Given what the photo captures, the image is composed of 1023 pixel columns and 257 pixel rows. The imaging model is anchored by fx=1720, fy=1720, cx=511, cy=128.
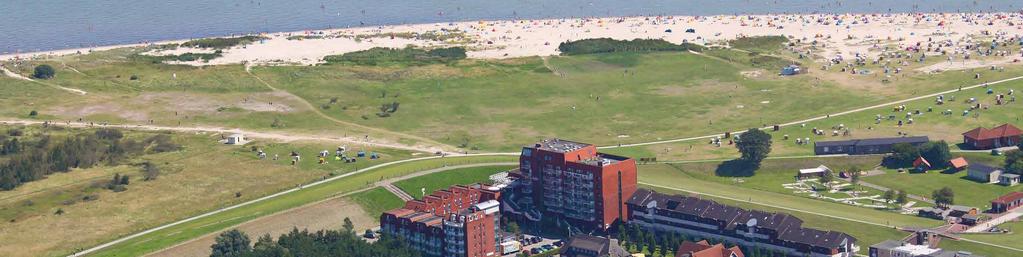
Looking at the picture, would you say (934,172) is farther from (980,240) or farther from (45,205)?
(45,205)

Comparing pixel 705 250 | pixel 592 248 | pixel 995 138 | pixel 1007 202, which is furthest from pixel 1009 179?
pixel 592 248

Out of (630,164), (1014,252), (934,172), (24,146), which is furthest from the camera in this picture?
(24,146)

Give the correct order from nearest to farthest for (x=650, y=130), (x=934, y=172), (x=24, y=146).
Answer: (x=934, y=172)
(x=24, y=146)
(x=650, y=130)

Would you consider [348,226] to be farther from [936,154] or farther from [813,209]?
[936,154]

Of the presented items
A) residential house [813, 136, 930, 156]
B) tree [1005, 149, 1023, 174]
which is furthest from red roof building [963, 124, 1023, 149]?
tree [1005, 149, 1023, 174]

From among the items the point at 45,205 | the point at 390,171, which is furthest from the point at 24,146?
the point at 390,171

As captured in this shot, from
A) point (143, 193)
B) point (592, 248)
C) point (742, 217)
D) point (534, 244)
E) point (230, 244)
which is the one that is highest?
point (143, 193)
